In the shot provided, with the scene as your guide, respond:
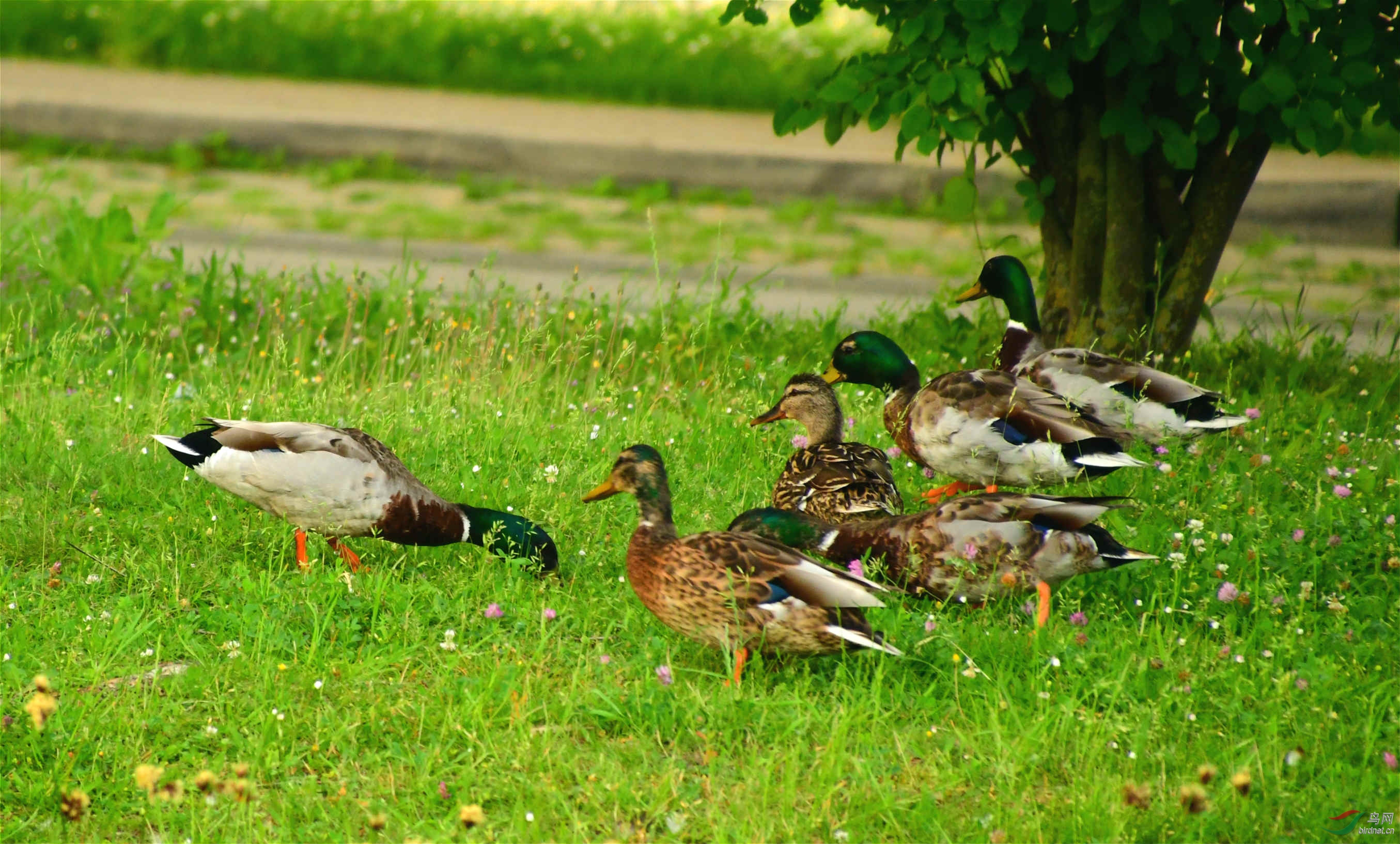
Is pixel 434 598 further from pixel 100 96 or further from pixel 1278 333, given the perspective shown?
pixel 100 96

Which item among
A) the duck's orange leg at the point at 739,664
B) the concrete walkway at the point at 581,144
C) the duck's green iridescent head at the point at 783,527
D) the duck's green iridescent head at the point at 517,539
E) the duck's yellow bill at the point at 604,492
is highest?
the concrete walkway at the point at 581,144

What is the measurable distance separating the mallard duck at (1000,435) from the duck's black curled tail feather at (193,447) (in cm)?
244

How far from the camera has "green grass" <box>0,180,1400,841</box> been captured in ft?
11.3

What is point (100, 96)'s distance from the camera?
43.4ft

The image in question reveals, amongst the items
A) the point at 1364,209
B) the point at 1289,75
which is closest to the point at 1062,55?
the point at 1289,75

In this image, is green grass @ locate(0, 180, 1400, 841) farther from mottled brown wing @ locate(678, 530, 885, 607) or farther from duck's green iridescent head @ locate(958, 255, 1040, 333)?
duck's green iridescent head @ locate(958, 255, 1040, 333)

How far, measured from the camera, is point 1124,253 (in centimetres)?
664

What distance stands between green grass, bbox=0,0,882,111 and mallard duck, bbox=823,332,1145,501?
30.8ft

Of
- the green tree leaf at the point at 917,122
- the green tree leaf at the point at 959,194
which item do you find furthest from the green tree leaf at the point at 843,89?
the green tree leaf at the point at 959,194

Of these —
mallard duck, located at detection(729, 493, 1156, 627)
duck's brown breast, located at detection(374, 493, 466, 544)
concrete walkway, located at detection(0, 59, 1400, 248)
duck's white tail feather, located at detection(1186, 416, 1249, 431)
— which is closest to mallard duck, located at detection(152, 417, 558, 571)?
duck's brown breast, located at detection(374, 493, 466, 544)

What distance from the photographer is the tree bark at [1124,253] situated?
6566 millimetres

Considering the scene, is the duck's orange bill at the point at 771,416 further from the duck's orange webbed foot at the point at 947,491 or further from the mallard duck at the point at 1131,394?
the mallard duck at the point at 1131,394

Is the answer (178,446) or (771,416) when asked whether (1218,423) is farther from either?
(178,446)

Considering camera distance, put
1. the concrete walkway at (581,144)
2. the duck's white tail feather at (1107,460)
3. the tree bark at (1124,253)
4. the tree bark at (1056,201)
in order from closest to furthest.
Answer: the duck's white tail feather at (1107,460) < the tree bark at (1124,253) < the tree bark at (1056,201) < the concrete walkway at (581,144)
